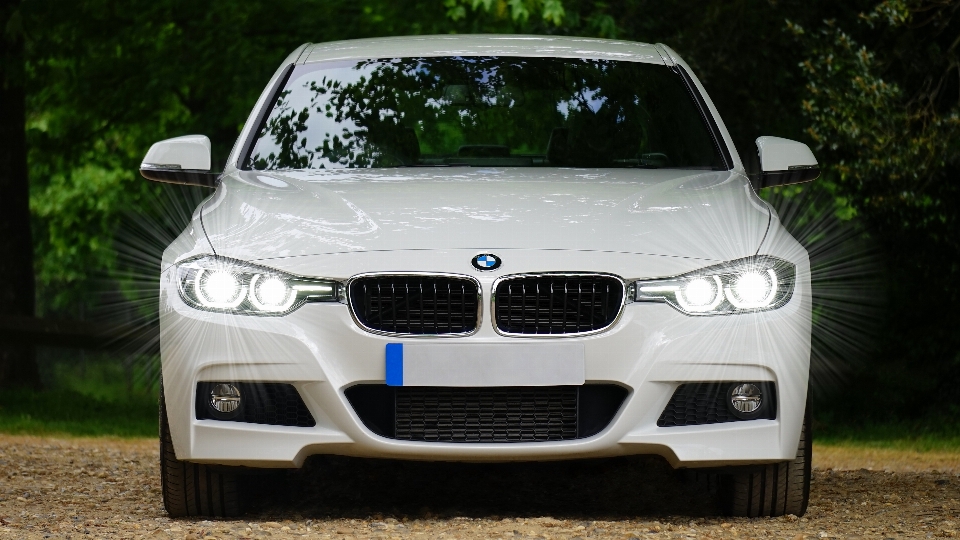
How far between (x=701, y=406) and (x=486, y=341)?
0.75 metres

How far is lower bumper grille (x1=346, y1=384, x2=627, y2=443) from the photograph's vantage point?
4.66 metres

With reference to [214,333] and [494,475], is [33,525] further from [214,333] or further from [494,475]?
[494,475]

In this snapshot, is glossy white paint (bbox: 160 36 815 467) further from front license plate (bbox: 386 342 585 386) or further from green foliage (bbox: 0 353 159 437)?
green foliage (bbox: 0 353 159 437)

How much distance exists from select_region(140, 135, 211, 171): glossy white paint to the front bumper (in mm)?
1101

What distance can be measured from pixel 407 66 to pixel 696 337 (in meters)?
2.30

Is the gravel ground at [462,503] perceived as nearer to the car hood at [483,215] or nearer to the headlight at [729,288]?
the headlight at [729,288]

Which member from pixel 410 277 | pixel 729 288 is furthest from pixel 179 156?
pixel 729 288

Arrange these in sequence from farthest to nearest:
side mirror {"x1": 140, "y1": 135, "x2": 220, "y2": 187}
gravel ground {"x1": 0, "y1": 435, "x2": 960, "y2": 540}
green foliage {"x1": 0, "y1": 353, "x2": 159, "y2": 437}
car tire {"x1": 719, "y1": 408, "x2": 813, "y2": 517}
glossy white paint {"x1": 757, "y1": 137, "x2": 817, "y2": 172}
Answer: green foliage {"x1": 0, "y1": 353, "x2": 159, "y2": 437} < glossy white paint {"x1": 757, "y1": 137, "x2": 817, "y2": 172} < side mirror {"x1": 140, "y1": 135, "x2": 220, "y2": 187} < car tire {"x1": 719, "y1": 408, "x2": 813, "y2": 517} < gravel ground {"x1": 0, "y1": 435, "x2": 960, "y2": 540}

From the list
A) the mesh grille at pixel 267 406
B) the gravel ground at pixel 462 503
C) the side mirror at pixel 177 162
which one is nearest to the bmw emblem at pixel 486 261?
the mesh grille at pixel 267 406

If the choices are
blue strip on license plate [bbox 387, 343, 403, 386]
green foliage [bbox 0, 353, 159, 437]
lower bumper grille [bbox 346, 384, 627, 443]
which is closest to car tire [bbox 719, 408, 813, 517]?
lower bumper grille [bbox 346, 384, 627, 443]

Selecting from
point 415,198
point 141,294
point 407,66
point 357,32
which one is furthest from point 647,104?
point 141,294

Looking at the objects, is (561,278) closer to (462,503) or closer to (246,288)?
(246,288)

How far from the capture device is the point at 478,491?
6.20m

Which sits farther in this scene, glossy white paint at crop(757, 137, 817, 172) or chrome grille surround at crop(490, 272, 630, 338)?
glossy white paint at crop(757, 137, 817, 172)
